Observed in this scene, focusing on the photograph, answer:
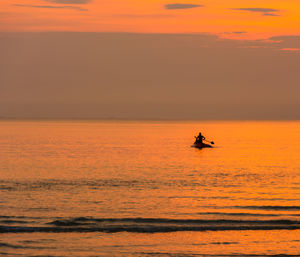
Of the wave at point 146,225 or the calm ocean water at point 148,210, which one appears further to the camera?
the wave at point 146,225

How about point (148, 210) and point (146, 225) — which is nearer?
point (146, 225)

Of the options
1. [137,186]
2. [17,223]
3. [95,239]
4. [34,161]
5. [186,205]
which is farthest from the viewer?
[34,161]

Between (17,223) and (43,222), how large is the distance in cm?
142

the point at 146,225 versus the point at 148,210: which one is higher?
the point at 148,210

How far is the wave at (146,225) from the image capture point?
1171 inches

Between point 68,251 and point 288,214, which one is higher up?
point 288,214

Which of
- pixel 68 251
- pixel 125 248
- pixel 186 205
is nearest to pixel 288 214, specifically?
pixel 186 205

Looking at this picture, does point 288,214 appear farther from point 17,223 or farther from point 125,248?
point 17,223

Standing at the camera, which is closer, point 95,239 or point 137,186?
point 95,239

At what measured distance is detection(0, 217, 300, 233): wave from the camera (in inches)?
1171

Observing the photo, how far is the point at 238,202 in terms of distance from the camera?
39.2 meters

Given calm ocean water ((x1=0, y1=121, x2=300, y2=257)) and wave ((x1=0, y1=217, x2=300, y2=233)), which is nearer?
calm ocean water ((x1=0, y1=121, x2=300, y2=257))

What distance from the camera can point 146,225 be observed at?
31031 mm

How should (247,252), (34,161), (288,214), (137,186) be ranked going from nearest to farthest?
(247,252) < (288,214) < (137,186) < (34,161)
